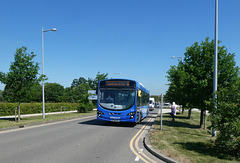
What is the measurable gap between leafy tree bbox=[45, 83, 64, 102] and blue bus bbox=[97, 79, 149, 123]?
86.5 meters

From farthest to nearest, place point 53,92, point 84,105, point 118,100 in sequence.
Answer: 1. point 53,92
2. point 84,105
3. point 118,100

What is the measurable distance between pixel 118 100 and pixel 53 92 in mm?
89092

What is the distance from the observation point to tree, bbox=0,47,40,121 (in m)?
17.3

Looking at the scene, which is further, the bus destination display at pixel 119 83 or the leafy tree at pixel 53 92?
the leafy tree at pixel 53 92

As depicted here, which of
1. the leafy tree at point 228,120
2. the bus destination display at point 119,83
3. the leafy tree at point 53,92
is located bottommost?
the leafy tree at point 53,92

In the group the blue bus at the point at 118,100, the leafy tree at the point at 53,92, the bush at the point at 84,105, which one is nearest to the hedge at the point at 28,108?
the bush at the point at 84,105

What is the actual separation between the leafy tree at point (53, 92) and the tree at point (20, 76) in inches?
3210

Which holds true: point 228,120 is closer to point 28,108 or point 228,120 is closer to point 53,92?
point 28,108

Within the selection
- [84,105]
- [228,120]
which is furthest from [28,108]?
[228,120]

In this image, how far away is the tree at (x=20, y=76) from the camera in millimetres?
17266

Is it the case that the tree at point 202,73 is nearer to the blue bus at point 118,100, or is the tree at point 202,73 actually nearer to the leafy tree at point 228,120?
the blue bus at point 118,100

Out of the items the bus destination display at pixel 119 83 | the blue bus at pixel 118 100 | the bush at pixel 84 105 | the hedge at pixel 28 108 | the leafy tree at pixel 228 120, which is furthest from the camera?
the bush at pixel 84 105

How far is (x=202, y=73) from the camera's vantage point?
14.7 m

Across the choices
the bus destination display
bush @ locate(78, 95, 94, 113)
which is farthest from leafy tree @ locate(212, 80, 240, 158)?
bush @ locate(78, 95, 94, 113)
